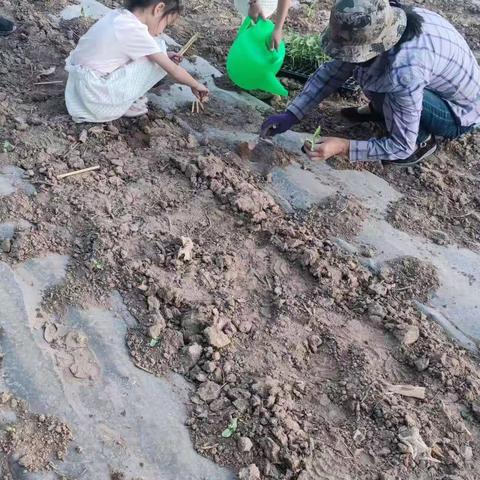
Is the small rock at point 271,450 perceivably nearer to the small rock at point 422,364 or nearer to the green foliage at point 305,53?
the small rock at point 422,364

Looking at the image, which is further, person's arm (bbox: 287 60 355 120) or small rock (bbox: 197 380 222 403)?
person's arm (bbox: 287 60 355 120)

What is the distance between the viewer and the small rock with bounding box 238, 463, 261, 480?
6.15ft

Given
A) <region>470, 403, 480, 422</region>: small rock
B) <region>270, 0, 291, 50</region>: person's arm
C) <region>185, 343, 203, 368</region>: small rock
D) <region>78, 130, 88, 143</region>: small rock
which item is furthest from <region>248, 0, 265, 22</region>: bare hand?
<region>470, 403, 480, 422</region>: small rock

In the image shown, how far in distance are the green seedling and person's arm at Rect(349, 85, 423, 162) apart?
4.89ft

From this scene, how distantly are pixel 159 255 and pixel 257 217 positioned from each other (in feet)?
1.63

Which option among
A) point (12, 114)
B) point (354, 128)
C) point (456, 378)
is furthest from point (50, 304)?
point (354, 128)

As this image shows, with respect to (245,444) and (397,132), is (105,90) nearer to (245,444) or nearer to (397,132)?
(397,132)

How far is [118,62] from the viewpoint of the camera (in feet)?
9.84

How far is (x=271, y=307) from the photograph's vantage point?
244cm

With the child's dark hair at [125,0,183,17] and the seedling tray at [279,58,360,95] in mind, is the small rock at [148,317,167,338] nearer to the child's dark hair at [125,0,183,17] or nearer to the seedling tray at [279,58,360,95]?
the child's dark hair at [125,0,183,17]

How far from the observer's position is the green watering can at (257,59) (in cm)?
342

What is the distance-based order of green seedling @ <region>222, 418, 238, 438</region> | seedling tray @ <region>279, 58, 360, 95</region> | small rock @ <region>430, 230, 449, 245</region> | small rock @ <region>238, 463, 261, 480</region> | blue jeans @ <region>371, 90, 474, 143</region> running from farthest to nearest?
seedling tray @ <region>279, 58, 360, 95</region> → blue jeans @ <region>371, 90, 474, 143</region> → small rock @ <region>430, 230, 449, 245</region> → green seedling @ <region>222, 418, 238, 438</region> → small rock @ <region>238, 463, 261, 480</region>

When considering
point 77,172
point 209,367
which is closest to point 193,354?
point 209,367

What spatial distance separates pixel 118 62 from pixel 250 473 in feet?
6.58
